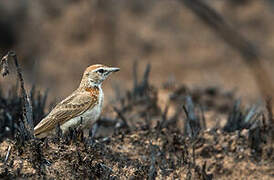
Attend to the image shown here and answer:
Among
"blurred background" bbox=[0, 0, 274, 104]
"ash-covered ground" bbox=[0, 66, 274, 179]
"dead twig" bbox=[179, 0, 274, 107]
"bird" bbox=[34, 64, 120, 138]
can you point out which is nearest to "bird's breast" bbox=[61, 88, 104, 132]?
"bird" bbox=[34, 64, 120, 138]

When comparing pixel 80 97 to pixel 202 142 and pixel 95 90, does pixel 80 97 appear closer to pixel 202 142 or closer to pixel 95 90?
pixel 95 90

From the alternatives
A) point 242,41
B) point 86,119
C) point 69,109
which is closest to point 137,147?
point 86,119

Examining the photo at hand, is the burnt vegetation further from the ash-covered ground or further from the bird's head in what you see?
the bird's head

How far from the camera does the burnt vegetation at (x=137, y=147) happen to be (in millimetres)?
4441

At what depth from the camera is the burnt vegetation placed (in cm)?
444

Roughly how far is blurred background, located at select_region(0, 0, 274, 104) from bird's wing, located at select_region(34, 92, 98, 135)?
7916 millimetres

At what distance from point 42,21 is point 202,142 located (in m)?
9.45

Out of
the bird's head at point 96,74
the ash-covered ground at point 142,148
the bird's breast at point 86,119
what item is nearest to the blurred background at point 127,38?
the ash-covered ground at point 142,148

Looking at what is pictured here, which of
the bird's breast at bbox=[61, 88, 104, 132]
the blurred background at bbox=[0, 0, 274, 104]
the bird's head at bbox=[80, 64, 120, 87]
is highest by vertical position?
the blurred background at bbox=[0, 0, 274, 104]

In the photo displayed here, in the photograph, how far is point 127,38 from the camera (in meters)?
14.2

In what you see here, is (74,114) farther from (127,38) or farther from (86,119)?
(127,38)

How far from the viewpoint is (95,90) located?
574 cm

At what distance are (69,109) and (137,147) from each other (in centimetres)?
94

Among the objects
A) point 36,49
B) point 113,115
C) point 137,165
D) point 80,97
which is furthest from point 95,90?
point 36,49
